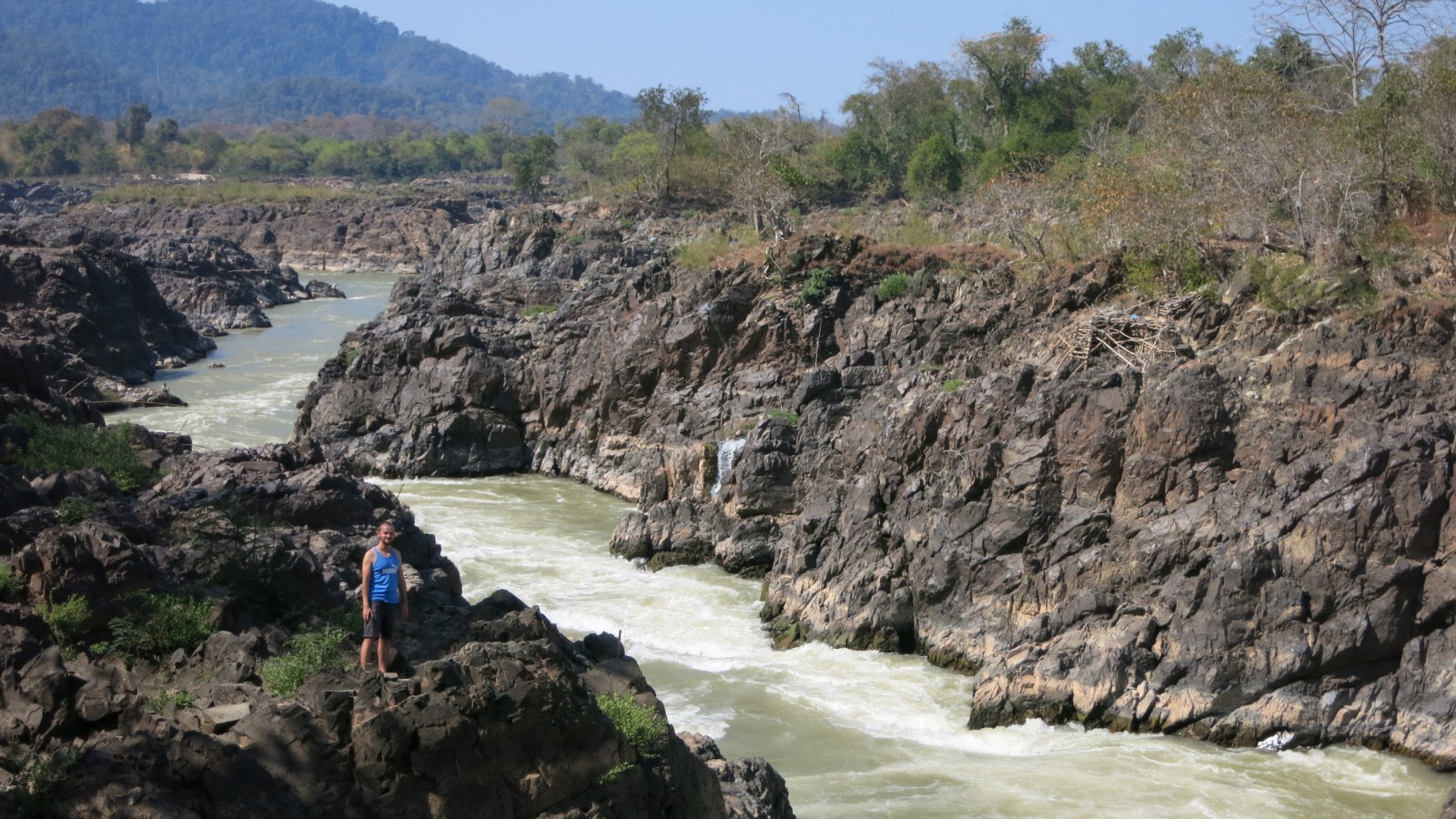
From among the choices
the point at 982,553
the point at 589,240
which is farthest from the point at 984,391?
the point at 589,240

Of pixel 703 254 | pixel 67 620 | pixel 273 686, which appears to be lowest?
pixel 67 620

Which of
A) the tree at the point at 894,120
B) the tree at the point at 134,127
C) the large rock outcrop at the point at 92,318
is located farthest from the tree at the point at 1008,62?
the tree at the point at 134,127

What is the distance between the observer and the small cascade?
24.8 metres

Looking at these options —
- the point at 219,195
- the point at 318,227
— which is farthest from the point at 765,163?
the point at 219,195

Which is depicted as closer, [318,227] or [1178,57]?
[1178,57]

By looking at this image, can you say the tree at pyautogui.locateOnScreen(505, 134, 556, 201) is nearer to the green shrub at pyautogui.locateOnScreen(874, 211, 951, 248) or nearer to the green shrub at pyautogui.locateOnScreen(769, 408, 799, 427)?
the green shrub at pyautogui.locateOnScreen(874, 211, 951, 248)

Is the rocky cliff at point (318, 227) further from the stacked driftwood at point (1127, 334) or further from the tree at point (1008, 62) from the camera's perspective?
the stacked driftwood at point (1127, 334)

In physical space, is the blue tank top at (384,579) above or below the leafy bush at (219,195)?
below

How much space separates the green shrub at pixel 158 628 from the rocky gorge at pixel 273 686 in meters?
0.03

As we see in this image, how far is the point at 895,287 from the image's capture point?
28.7 m

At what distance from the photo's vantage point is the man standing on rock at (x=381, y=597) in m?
10.6

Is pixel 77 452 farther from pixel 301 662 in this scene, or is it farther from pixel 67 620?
pixel 301 662

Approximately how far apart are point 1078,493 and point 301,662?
11.3 meters

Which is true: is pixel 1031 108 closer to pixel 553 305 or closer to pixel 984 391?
pixel 553 305
